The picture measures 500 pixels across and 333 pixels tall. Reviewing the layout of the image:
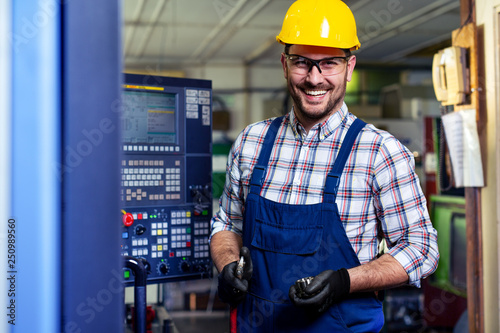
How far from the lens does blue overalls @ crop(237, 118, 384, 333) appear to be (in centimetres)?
147

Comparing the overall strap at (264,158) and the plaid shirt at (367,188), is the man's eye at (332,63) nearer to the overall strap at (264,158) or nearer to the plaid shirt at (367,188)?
the plaid shirt at (367,188)

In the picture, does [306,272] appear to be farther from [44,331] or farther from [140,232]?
[44,331]

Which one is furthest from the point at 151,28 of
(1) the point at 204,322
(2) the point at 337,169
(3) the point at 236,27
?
(2) the point at 337,169

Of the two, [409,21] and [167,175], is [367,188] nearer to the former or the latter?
[167,175]

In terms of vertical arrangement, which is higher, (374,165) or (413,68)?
(413,68)

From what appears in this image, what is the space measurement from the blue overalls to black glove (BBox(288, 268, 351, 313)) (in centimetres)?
10

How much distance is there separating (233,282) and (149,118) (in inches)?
32.3

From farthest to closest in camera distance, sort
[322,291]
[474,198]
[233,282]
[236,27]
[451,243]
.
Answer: [236,27]
[451,243]
[474,198]
[233,282]
[322,291]

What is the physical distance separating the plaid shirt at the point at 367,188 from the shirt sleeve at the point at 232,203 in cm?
15

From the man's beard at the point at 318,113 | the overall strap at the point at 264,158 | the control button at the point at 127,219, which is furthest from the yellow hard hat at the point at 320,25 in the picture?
the control button at the point at 127,219

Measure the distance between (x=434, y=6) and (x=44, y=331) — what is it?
5471 millimetres

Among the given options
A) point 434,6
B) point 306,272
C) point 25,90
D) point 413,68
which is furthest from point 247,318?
point 413,68

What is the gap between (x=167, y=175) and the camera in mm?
2012

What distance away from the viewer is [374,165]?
4.97 feet
